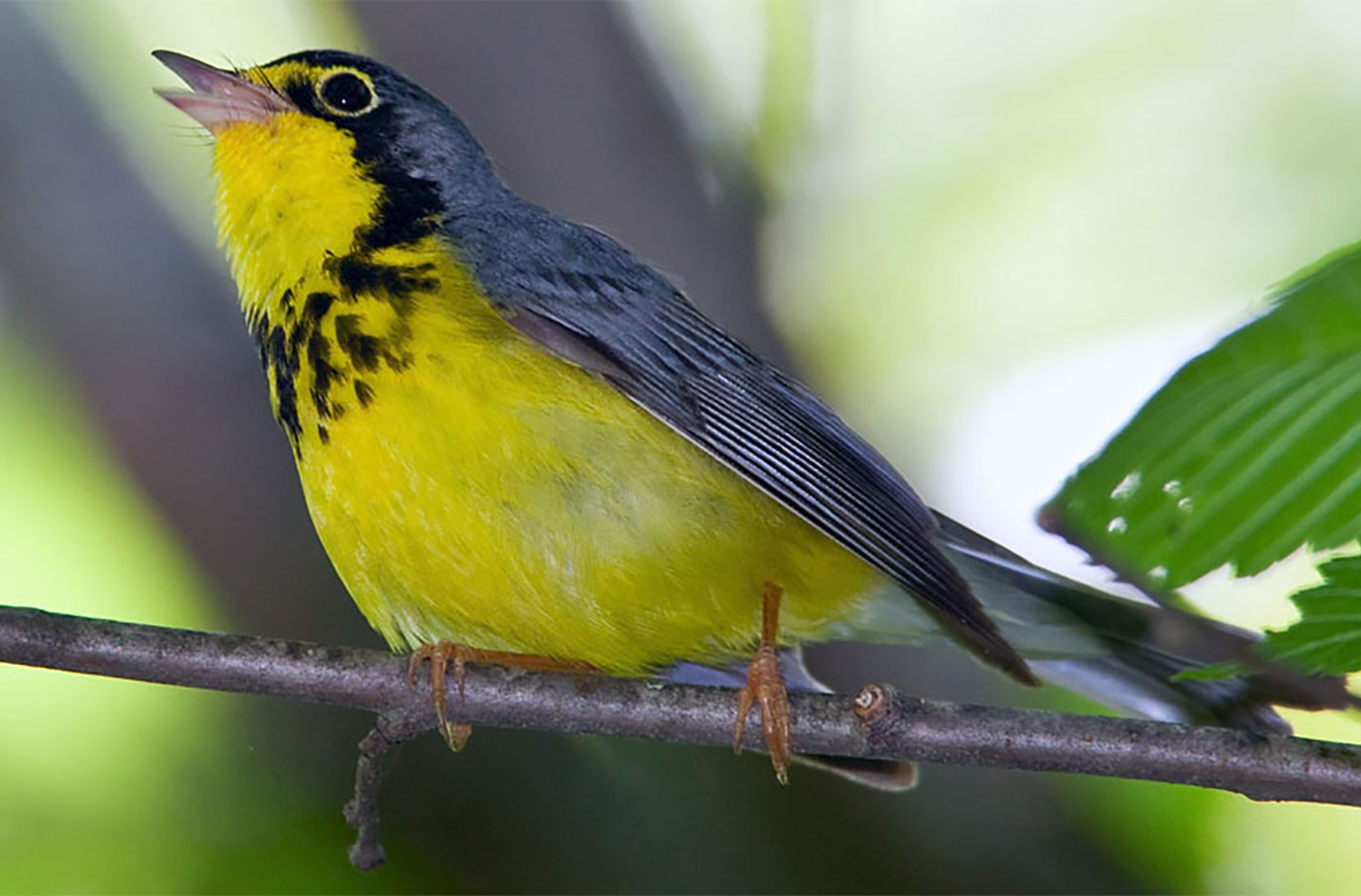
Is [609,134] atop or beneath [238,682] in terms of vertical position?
atop

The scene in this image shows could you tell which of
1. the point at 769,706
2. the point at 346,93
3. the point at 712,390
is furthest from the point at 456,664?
the point at 346,93

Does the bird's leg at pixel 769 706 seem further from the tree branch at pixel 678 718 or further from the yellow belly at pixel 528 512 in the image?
the yellow belly at pixel 528 512

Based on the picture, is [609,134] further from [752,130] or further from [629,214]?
[752,130]

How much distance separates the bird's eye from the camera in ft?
15.9

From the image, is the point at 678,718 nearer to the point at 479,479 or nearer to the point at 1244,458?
the point at 479,479

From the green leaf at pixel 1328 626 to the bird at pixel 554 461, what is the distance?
144cm

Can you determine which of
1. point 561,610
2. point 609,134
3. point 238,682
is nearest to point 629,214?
point 609,134

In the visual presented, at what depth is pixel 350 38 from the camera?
628 centimetres

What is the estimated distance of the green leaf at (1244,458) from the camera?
7.35 feet

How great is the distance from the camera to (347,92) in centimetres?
487

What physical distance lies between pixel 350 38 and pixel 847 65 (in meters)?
2.41

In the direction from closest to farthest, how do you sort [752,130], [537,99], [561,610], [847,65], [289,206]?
[561,610] < [289,206] < [537,99] < [752,130] < [847,65]

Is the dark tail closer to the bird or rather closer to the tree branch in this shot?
the bird

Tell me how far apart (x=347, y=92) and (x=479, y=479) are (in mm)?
1551
